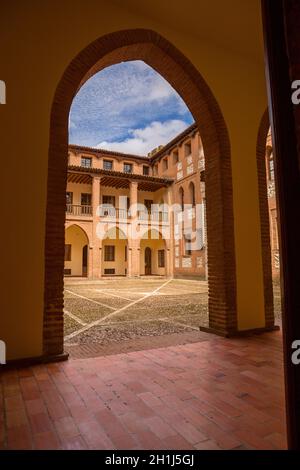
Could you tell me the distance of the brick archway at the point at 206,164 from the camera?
340cm

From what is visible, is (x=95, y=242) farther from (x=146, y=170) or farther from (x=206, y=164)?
(x=206, y=164)

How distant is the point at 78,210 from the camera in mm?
23516

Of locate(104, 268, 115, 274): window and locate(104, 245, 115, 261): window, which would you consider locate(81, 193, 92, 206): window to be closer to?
locate(104, 245, 115, 261): window

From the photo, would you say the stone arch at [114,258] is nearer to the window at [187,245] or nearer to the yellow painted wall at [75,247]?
the yellow painted wall at [75,247]

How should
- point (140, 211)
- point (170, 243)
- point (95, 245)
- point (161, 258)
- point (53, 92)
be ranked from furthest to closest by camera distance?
point (161, 258) < point (140, 211) < point (170, 243) < point (95, 245) < point (53, 92)

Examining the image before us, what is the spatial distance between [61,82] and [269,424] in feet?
13.3

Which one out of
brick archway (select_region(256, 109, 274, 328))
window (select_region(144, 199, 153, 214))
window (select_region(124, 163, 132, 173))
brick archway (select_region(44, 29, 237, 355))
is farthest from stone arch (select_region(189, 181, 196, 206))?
brick archway (select_region(44, 29, 237, 355))

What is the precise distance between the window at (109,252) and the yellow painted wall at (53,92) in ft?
71.6

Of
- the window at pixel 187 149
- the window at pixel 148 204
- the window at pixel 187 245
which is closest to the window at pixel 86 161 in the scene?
the window at pixel 148 204

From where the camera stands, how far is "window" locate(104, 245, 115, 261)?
25938mm

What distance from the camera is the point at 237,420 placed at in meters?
1.96

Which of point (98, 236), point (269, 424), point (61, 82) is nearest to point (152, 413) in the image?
point (269, 424)

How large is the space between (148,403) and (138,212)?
23.3 m

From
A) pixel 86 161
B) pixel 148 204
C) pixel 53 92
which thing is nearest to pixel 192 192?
pixel 148 204
